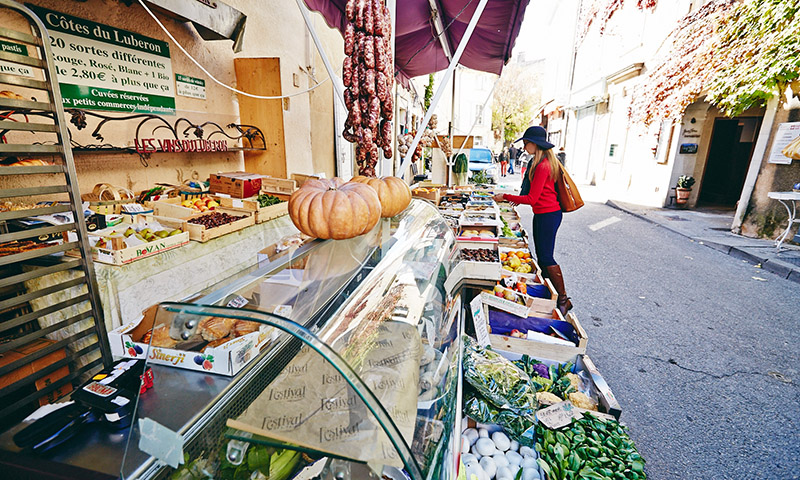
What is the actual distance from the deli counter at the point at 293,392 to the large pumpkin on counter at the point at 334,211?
17 cm

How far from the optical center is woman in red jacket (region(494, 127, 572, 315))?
3.93m

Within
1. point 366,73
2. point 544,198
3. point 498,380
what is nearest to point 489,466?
point 498,380

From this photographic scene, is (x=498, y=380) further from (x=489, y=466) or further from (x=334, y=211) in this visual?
(x=334, y=211)

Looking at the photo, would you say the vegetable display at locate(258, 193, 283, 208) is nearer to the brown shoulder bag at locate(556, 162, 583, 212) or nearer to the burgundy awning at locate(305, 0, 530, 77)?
the burgundy awning at locate(305, 0, 530, 77)

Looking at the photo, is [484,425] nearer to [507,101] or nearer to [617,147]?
[617,147]

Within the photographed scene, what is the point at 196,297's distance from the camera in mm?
1005

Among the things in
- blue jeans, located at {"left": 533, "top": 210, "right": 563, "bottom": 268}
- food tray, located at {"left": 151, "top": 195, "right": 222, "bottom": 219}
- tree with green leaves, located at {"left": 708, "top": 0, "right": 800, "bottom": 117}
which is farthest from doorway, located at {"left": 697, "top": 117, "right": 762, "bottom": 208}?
food tray, located at {"left": 151, "top": 195, "right": 222, "bottom": 219}

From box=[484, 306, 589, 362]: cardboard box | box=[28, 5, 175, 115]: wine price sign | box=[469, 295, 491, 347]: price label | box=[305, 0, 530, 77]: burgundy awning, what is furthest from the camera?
box=[305, 0, 530, 77]: burgundy awning

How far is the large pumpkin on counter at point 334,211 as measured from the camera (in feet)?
5.40

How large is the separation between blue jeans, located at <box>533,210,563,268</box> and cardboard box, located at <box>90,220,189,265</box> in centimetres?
360

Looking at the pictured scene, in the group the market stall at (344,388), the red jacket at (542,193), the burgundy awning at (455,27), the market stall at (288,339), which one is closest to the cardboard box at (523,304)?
the market stall at (288,339)

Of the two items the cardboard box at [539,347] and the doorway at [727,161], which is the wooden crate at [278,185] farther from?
the doorway at [727,161]

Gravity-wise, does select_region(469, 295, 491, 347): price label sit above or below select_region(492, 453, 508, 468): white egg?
above

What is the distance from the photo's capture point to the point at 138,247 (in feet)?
8.39
